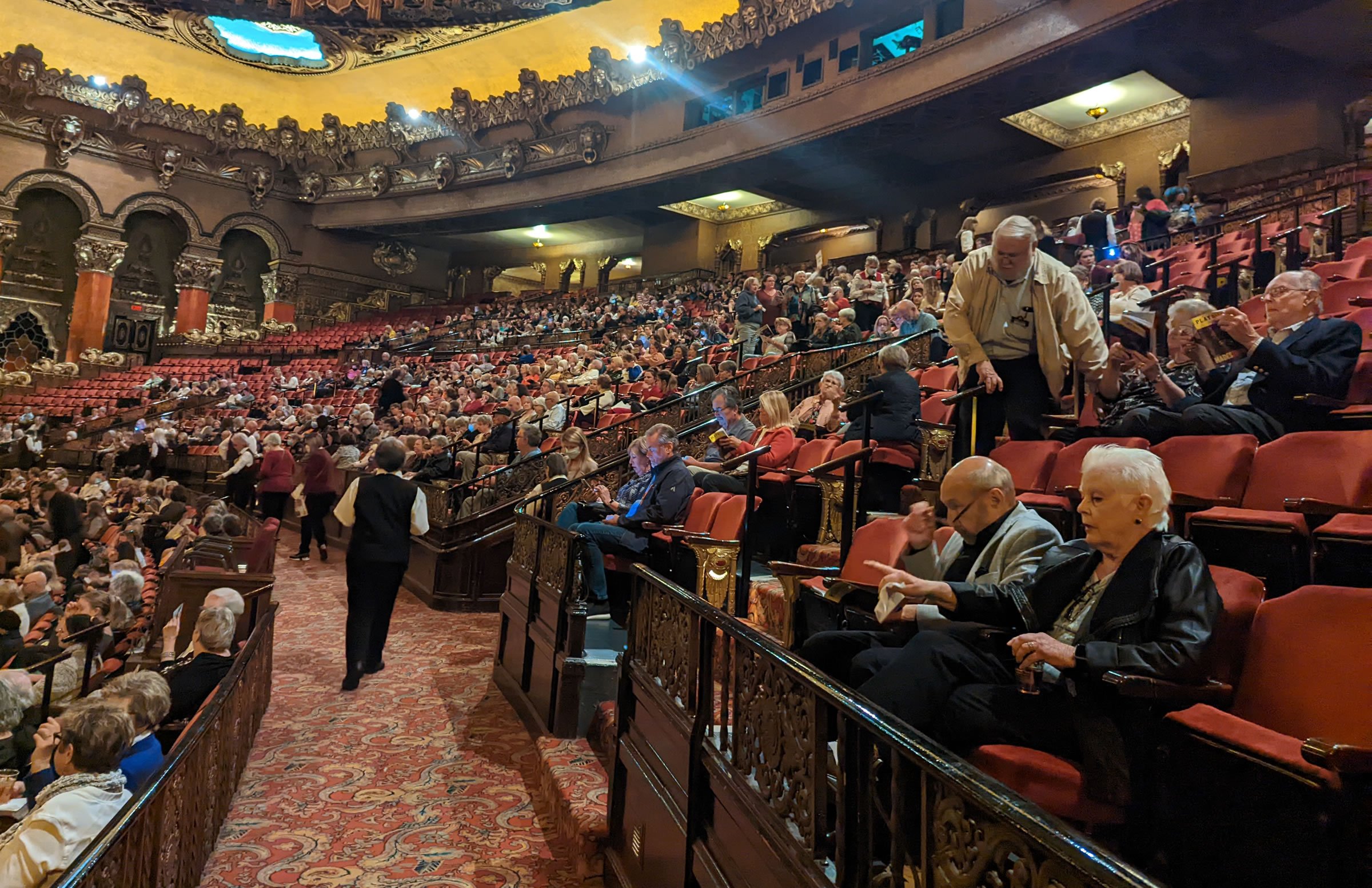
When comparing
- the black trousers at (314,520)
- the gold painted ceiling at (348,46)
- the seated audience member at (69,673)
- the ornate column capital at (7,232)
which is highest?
the gold painted ceiling at (348,46)

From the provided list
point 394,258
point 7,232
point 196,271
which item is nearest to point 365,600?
point 7,232

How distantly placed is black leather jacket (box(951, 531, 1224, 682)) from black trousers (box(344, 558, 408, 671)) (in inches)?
160

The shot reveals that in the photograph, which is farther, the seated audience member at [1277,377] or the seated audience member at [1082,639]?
the seated audience member at [1277,377]

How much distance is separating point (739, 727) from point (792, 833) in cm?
41

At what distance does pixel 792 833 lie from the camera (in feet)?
5.69

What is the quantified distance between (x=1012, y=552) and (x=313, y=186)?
2758cm

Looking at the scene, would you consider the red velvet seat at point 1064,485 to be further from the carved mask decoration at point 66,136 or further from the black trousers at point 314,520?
the carved mask decoration at point 66,136

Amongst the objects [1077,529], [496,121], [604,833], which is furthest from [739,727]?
[496,121]

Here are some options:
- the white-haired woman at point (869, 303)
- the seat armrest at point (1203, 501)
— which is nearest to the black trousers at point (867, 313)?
the white-haired woman at point (869, 303)

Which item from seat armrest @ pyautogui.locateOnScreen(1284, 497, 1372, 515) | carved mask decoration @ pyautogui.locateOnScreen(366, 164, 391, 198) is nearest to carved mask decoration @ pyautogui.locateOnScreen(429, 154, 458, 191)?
carved mask decoration @ pyautogui.locateOnScreen(366, 164, 391, 198)

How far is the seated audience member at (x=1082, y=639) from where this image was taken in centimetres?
169

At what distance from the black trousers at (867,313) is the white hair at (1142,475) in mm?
7215

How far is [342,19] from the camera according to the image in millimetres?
20625

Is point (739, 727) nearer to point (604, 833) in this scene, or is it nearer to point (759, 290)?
point (604, 833)
